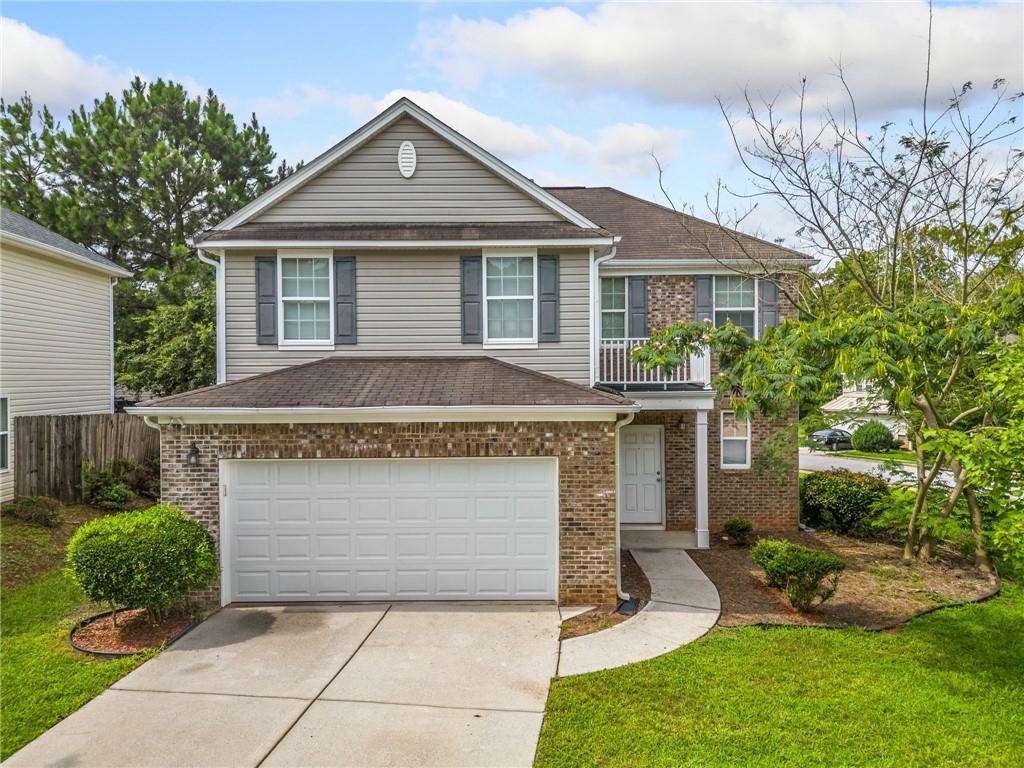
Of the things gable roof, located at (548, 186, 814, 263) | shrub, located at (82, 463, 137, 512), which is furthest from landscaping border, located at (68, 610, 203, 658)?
gable roof, located at (548, 186, 814, 263)

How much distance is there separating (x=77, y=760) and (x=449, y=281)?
7.93m

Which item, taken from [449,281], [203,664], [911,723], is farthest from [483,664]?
[449,281]

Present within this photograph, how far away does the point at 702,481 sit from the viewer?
11797 millimetres

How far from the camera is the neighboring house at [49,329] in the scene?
12.9 meters

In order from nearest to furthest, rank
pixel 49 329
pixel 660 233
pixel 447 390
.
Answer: pixel 447 390 < pixel 660 233 < pixel 49 329

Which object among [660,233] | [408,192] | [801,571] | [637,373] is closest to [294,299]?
[408,192]

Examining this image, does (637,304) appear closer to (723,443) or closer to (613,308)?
(613,308)

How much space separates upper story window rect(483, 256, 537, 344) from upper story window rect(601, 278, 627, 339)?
120 inches

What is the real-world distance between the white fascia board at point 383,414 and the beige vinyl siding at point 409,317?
2268 millimetres

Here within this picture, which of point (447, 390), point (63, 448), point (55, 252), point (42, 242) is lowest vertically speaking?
point (63, 448)

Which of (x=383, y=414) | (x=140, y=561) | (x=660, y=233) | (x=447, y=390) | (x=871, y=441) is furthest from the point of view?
(x=871, y=441)

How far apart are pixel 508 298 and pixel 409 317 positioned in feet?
5.86

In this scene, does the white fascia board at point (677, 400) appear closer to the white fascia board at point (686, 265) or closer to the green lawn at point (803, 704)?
the white fascia board at point (686, 265)

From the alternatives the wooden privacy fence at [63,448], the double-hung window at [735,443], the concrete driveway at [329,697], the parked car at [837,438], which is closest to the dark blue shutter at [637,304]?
the double-hung window at [735,443]
